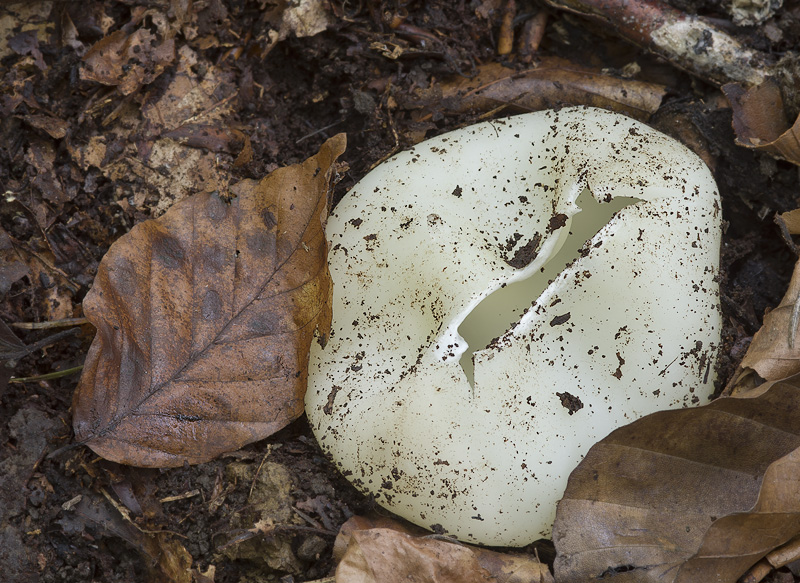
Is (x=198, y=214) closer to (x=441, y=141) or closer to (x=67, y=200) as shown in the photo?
(x=67, y=200)

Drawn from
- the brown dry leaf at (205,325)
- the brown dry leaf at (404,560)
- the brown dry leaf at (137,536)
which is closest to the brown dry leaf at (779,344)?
the brown dry leaf at (404,560)

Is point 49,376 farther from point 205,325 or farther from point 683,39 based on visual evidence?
point 683,39

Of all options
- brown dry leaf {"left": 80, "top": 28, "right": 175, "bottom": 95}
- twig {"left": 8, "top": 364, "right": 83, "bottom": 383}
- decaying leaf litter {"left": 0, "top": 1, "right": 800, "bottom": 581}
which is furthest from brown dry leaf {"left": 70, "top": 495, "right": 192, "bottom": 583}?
brown dry leaf {"left": 80, "top": 28, "right": 175, "bottom": 95}

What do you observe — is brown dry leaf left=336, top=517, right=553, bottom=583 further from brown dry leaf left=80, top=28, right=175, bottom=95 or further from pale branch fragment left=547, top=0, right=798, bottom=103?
pale branch fragment left=547, top=0, right=798, bottom=103

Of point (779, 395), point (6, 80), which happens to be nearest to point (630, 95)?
point (779, 395)

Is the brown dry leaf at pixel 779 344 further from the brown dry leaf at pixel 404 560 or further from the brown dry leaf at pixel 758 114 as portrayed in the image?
the brown dry leaf at pixel 404 560

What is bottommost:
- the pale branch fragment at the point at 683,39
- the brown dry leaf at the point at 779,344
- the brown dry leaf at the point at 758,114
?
the brown dry leaf at the point at 779,344

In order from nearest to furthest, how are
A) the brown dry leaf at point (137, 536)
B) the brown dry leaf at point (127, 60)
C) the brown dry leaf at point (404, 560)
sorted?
1. the brown dry leaf at point (404, 560)
2. the brown dry leaf at point (137, 536)
3. the brown dry leaf at point (127, 60)
